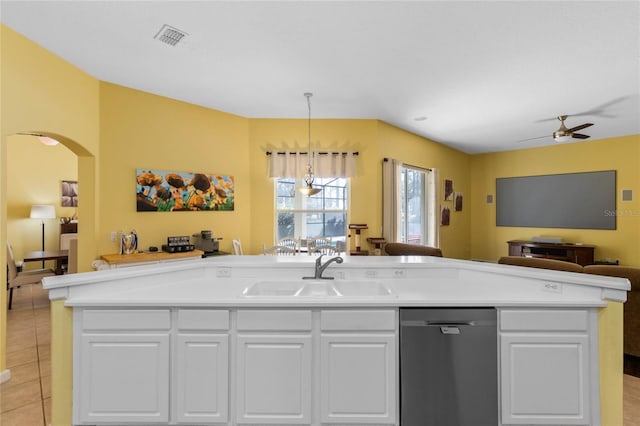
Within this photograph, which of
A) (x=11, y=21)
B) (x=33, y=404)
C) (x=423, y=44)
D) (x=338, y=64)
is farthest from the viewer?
(x=338, y=64)

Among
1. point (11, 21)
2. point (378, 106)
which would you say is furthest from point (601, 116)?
point (11, 21)

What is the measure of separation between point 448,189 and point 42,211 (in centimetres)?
789

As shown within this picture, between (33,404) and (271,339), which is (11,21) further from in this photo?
(271,339)

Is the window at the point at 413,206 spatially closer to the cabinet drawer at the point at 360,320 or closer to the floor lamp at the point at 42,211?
the cabinet drawer at the point at 360,320

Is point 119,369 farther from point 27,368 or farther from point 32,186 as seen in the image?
point 32,186

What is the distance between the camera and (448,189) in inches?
263

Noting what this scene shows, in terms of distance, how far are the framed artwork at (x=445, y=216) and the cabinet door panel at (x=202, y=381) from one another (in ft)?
18.4

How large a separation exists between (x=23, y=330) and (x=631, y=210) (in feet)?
30.0

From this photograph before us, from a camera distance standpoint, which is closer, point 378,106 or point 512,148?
point 378,106

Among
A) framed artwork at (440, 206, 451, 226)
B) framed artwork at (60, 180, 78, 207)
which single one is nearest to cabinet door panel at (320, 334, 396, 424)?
framed artwork at (440, 206, 451, 226)

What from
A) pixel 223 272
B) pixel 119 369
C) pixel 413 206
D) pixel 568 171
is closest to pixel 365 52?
pixel 223 272

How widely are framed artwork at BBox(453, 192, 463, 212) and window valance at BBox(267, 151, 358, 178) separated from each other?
3.31m

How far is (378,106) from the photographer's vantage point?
424 centimetres

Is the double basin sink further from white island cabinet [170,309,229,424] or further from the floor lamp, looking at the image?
the floor lamp
